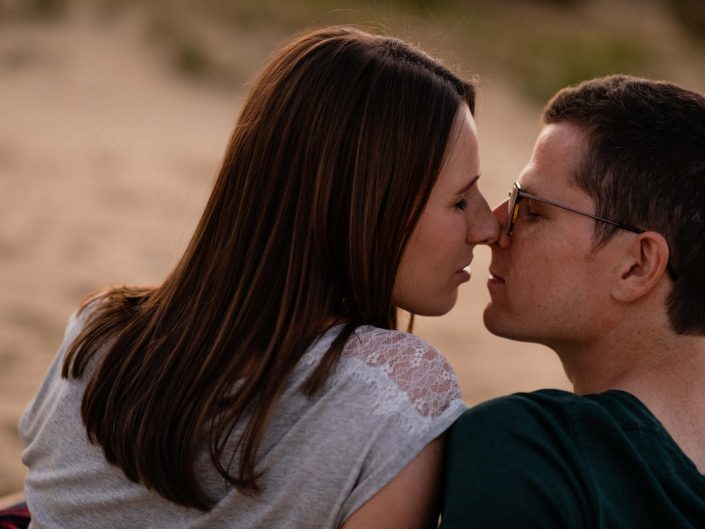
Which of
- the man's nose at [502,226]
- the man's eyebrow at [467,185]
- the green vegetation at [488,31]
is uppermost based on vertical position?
the man's eyebrow at [467,185]

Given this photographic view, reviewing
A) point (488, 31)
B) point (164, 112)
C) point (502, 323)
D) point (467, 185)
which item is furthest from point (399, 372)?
point (488, 31)

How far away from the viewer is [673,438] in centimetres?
242

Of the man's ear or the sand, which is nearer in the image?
the man's ear

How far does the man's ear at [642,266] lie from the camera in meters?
2.71

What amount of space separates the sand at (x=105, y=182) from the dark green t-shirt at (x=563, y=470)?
2.89 m

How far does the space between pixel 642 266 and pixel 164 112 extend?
12.0 m

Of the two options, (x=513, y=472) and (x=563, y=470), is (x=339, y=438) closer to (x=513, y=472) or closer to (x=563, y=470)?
(x=513, y=472)

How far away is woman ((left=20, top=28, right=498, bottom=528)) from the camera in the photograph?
2.28 meters

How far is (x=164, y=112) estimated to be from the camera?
556 inches

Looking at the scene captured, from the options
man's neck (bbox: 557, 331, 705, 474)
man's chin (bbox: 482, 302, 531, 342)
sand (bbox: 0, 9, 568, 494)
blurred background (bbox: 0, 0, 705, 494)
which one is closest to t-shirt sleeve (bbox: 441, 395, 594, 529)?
man's neck (bbox: 557, 331, 705, 474)

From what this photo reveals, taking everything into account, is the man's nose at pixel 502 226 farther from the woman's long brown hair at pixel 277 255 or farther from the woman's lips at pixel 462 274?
the woman's long brown hair at pixel 277 255

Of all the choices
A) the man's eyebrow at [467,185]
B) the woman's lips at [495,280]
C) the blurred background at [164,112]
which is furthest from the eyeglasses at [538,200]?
the blurred background at [164,112]

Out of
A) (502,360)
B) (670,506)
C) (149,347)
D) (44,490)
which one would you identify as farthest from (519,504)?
(502,360)

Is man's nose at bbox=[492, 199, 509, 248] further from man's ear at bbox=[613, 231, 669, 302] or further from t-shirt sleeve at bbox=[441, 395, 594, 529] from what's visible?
t-shirt sleeve at bbox=[441, 395, 594, 529]
